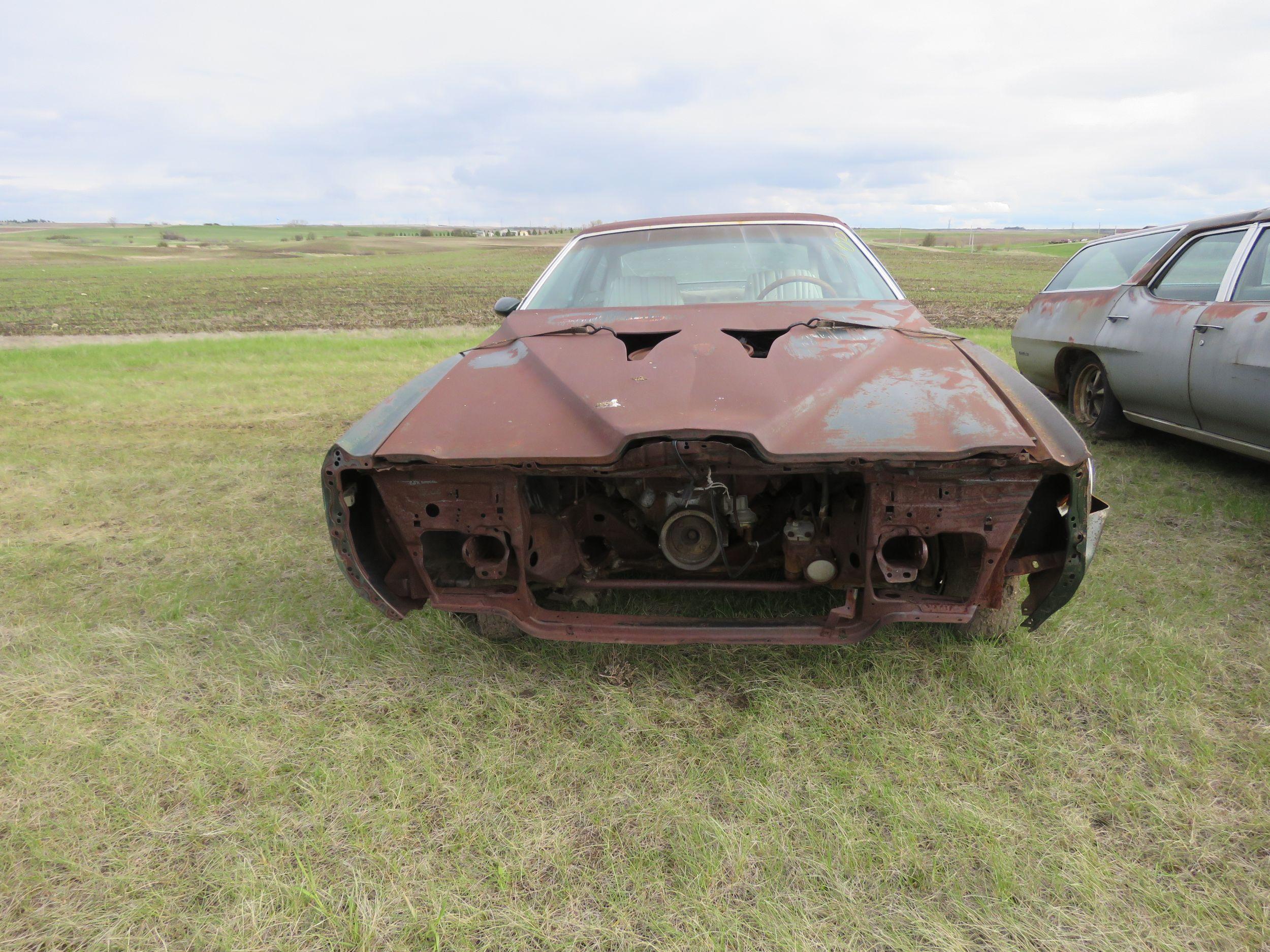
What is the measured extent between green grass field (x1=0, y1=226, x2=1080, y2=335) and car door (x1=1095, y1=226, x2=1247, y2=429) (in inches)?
357

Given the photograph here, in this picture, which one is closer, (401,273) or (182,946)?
(182,946)

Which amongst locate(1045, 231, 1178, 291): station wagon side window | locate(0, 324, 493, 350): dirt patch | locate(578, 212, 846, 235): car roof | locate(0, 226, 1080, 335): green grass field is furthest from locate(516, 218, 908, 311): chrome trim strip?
locate(0, 226, 1080, 335): green grass field

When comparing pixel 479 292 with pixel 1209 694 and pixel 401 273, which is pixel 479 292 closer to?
pixel 401 273

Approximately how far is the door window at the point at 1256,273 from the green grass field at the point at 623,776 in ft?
4.49

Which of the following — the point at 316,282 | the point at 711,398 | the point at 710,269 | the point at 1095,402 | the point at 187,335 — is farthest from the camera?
the point at 316,282

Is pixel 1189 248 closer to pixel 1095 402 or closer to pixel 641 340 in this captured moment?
pixel 1095 402

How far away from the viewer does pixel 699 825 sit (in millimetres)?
1804

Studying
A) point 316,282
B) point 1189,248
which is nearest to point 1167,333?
point 1189,248

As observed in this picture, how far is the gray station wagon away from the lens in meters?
3.66

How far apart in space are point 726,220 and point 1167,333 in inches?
Answer: 107

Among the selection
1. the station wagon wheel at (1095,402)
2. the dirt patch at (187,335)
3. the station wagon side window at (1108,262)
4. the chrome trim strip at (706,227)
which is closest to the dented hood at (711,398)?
the chrome trim strip at (706,227)

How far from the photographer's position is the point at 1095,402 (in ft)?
16.8

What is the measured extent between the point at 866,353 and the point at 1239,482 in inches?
121

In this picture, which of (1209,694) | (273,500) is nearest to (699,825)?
(1209,694)
